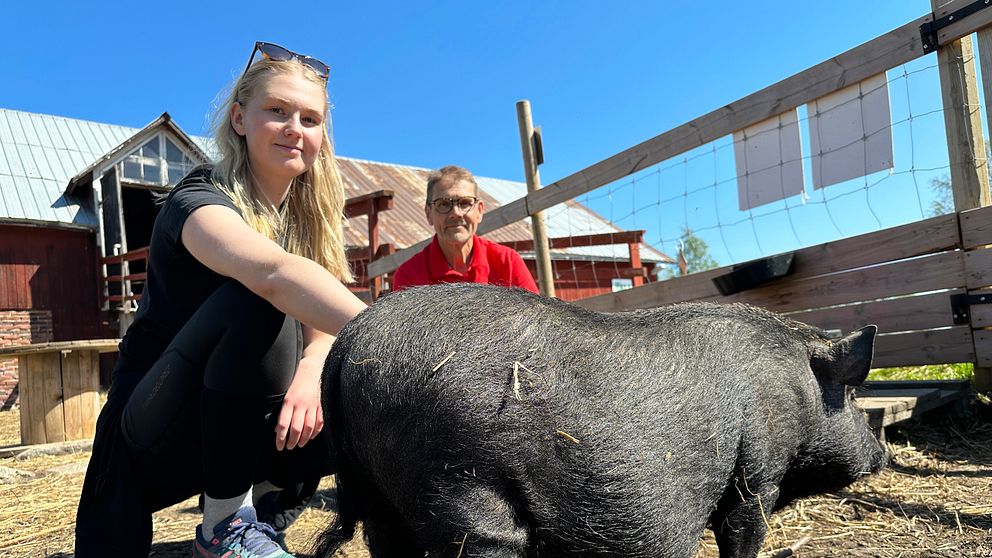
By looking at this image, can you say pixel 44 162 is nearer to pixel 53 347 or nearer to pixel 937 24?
pixel 53 347

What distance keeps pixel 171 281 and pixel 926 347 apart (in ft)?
11.8

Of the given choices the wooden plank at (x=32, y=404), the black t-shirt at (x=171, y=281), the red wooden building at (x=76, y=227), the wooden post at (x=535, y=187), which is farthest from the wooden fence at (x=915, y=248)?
the red wooden building at (x=76, y=227)

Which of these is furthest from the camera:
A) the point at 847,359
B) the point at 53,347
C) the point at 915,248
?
the point at 53,347

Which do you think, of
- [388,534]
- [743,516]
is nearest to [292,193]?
[388,534]

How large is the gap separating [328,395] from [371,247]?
868 centimetres

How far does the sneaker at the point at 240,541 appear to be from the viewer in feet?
5.75

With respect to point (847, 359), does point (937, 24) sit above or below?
above

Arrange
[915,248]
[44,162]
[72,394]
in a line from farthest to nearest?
[44,162]
[72,394]
[915,248]

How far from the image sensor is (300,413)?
1.73 m

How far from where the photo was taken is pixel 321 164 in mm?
2369

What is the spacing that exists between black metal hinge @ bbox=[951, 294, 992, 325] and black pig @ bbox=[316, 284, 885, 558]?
222 centimetres

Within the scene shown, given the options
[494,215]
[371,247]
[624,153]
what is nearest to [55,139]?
[371,247]

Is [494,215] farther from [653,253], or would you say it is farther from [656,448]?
[653,253]

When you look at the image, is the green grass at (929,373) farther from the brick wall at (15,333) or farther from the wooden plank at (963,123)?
the brick wall at (15,333)
